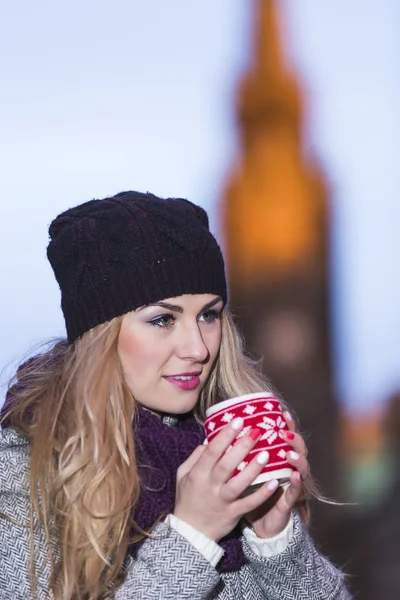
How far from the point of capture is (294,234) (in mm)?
21797

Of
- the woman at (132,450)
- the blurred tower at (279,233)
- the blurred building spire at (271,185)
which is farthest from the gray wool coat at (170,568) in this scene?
the blurred building spire at (271,185)

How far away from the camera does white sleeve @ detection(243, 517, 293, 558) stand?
1732 mm

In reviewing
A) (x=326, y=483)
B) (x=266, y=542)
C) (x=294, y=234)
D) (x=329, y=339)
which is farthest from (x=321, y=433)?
(x=266, y=542)

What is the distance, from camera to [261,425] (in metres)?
1.51

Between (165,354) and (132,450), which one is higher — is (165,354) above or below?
above

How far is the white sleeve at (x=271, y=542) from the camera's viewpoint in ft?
5.68

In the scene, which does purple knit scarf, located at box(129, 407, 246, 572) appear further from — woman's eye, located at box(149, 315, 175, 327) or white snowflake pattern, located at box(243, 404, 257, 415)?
white snowflake pattern, located at box(243, 404, 257, 415)

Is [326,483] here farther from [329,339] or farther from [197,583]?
[197,583]

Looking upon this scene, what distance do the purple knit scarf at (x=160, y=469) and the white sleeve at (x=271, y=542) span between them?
0.08 feet

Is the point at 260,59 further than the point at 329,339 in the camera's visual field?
No

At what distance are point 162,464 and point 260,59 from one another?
1916 cm

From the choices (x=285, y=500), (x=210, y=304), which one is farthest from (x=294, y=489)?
(x=210, y=304)

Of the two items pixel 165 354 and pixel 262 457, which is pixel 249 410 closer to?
pixel 262 457

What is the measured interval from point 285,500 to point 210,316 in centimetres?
36
